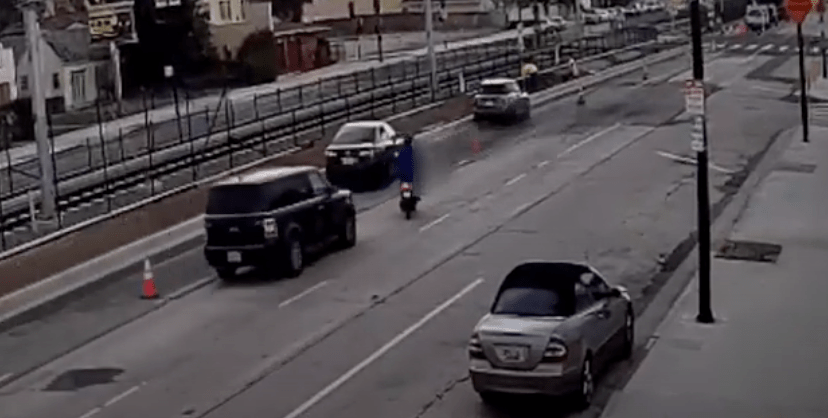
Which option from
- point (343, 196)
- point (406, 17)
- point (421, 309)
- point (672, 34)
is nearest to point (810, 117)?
point (343, 196)

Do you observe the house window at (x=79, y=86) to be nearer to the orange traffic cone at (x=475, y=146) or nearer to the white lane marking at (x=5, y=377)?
the orange traffic cone at (x=475, y=146)

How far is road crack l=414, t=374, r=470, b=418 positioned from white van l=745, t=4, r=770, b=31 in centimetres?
9128

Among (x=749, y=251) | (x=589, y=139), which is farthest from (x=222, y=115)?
(x=749, y=251)

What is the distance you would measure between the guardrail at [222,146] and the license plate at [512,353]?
1567 cm

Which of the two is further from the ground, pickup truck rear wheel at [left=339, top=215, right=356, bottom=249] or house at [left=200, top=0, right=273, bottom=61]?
house at [left=200, top=0, right=273, bottom=61]

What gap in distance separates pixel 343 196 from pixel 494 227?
3695 millimetres

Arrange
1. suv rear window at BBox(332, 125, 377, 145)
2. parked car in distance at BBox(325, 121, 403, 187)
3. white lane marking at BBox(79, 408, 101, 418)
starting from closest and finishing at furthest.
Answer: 1. white lane marking at BBox(79, 408, 101, 418)
2. parked car in distance at BBox(325, 121, 403, 187)
3. suv rear window at BBox(332, 125, 377, 145)

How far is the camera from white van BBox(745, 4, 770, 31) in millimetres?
105562

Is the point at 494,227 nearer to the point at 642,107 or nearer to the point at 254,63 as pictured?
the point at 642,107

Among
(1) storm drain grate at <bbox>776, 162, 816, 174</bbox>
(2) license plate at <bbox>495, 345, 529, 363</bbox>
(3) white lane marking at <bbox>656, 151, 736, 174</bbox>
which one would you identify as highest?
(2) license plate at <bbox>495, 345, 529, 363</bbox>

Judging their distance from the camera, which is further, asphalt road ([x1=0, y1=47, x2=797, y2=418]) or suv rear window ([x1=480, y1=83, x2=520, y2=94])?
suv rear window ([x1=480, y1=83, x2=520, y2=94])

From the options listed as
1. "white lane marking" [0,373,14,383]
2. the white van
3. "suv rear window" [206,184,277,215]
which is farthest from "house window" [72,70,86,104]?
the white van

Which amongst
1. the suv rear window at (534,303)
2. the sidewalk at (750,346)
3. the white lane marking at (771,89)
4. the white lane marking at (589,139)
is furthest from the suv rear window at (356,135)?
the white lane marking at (771,89)

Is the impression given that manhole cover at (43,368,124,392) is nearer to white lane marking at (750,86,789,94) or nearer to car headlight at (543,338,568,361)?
car headlight at (543,338,568,361)
